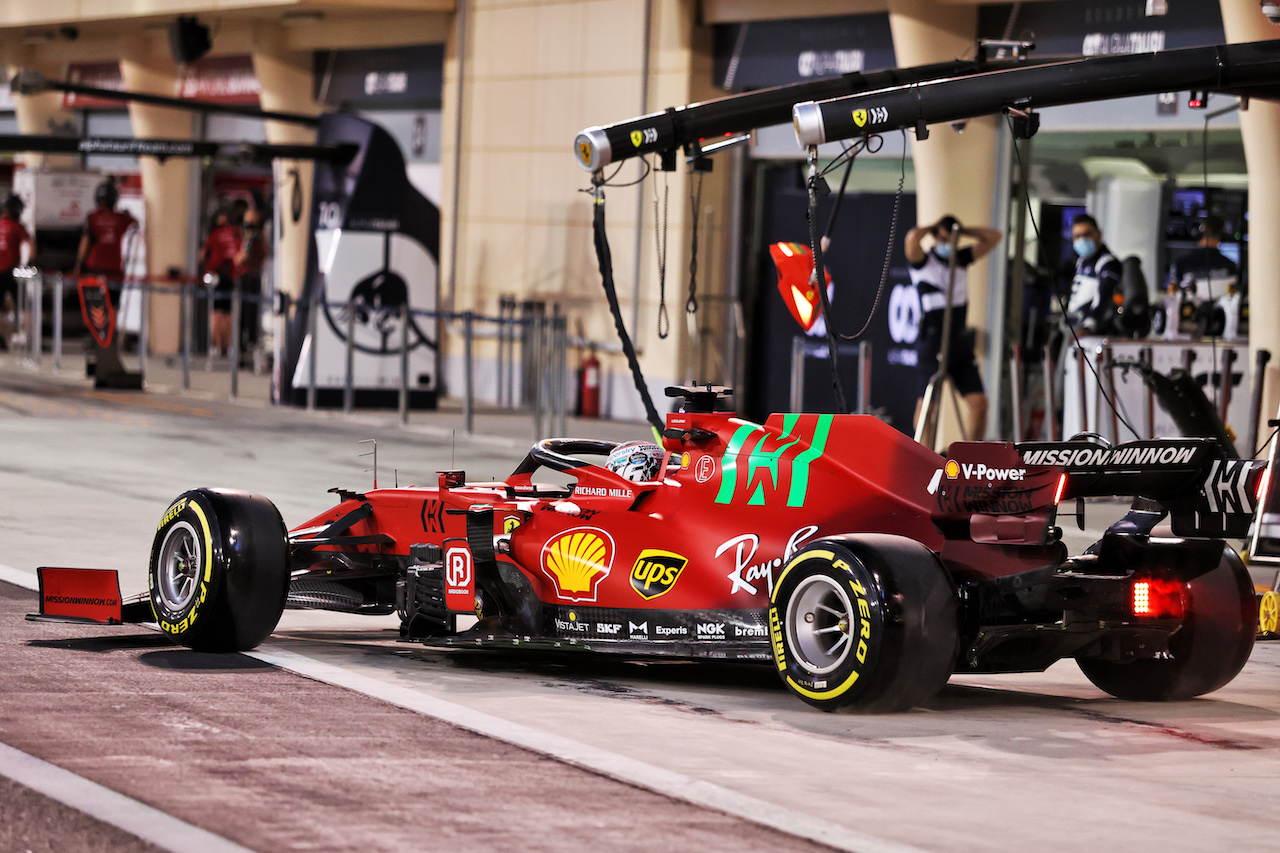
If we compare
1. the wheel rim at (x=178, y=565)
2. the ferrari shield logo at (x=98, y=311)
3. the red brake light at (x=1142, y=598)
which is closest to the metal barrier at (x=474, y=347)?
the ferrari shield logo at (x=98, y=311)

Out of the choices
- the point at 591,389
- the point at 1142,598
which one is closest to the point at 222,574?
the point at 1142,598

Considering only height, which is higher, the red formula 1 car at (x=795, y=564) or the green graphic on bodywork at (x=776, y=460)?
the green graphic on bodywork at (x=776, y=460)

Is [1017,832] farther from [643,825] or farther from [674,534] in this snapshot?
[674,534]

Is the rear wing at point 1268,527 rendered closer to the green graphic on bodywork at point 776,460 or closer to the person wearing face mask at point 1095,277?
the green graphic on bodywork at point 776,460

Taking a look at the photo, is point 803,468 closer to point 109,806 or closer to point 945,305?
point 109,806

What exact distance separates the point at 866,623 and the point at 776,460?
1.01 metres

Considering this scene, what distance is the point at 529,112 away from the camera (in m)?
22.9

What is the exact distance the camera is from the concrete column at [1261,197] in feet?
49.7

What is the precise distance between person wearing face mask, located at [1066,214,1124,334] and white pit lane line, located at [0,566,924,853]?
10.5 metres

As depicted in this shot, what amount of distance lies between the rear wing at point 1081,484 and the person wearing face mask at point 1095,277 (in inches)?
382

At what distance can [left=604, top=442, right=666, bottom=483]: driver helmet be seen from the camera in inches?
315

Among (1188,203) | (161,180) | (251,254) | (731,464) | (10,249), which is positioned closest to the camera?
(731,464)

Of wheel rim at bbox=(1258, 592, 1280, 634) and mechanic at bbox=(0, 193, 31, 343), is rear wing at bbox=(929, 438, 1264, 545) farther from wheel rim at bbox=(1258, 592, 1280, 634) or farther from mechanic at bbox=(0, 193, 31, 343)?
mechanic at bbox=(0, 193, 31, 343)

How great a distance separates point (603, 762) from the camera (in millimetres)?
5914
